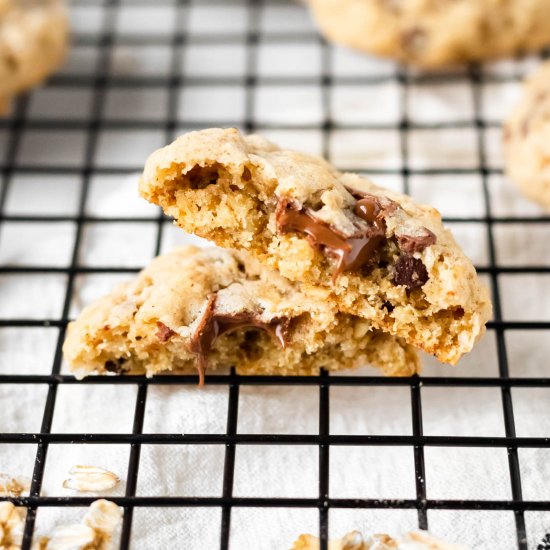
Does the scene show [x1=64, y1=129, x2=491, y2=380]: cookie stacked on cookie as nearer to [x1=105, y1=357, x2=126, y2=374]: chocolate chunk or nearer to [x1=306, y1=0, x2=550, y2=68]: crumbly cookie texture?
[x1=105, y1=357, x2=126, y2=374]: chocolate chunk

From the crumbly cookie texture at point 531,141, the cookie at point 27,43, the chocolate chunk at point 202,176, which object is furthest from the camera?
the cookie at point 27,43

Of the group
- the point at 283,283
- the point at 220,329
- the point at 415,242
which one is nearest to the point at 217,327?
the point at 220,329

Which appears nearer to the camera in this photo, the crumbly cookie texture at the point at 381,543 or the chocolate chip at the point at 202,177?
the crumbly cookie texture at the point at 381,543

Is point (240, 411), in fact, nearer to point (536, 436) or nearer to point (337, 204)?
point (337, 204)

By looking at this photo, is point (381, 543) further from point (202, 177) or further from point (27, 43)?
point (27, 43)

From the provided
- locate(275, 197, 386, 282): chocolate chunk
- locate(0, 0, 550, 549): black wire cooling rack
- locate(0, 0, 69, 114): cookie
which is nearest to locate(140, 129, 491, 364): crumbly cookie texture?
locate(275, 197, 386, 282): chocolate chunk

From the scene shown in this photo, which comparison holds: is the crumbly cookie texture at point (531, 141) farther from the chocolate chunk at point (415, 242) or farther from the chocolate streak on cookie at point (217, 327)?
the chocolate streak on cookie at point (217, 327)

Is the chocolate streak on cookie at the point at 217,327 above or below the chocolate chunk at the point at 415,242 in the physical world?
below

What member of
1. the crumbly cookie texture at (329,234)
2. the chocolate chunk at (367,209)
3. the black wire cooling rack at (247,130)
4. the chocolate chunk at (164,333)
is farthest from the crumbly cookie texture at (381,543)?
the chocolate chunk at (367,209)
